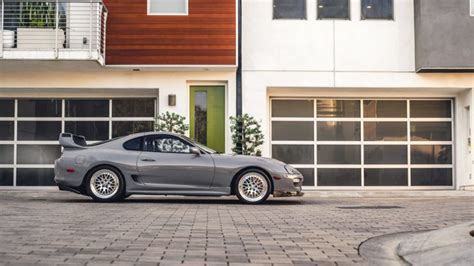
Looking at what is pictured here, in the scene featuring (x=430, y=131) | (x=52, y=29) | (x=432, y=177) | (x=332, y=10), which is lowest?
(x=432, y=177)

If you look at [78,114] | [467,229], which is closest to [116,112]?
[78,114]

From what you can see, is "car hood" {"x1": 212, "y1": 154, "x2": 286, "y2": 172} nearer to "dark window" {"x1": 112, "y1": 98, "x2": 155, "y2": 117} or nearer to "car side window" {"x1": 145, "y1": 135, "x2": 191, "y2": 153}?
"car side window" {"x1": 145, "y1": 135, "x2": 191, "y2": 153}

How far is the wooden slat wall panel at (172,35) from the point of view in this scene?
19.3 meters

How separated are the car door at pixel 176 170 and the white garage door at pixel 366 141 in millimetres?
6682

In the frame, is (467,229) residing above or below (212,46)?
below

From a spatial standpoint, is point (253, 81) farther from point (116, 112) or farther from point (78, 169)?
point (78, 169)

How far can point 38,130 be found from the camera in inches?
817

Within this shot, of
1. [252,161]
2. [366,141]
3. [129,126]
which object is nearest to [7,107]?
[129,126]

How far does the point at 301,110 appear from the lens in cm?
2105

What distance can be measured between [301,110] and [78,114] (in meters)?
6.29

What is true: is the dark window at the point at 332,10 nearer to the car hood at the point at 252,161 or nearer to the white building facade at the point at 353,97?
the white building facade at the point at 353,97

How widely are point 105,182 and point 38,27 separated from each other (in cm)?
636

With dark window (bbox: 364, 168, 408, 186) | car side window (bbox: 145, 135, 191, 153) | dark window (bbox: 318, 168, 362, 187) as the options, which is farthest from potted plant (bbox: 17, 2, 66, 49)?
dark window (bbox: 364, 168, 408, 186)

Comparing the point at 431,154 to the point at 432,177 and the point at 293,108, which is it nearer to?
the point at 432,177
